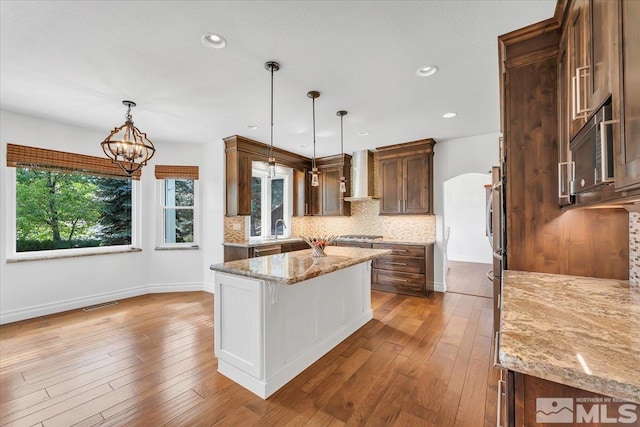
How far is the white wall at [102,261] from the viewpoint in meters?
3.44

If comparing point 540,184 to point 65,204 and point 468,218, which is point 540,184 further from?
point 468,218

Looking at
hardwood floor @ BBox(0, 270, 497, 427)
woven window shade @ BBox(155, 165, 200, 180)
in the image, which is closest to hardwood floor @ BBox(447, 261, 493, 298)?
hardwood floor @ BBox(0, 270, 497, 427)

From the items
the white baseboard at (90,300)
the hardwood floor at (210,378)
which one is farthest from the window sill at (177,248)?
the hardwood floor at (210,378)

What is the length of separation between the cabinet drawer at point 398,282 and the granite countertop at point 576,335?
2992 millimetres

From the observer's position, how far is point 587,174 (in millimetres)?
1161

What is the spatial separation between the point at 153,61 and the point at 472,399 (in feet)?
11.8

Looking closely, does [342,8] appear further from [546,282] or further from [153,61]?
[546,282]

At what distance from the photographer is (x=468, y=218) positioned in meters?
7.80

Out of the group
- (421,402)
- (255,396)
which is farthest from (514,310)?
(255,396)

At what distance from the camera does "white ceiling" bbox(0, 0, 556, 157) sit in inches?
68.2

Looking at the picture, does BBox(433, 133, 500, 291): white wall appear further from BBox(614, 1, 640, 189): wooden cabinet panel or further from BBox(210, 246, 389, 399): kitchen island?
BBox(614, 1, 640, 189): wooden cabinet panel

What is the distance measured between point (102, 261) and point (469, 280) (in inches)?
257

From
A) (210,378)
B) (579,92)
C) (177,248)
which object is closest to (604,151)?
(579,92)

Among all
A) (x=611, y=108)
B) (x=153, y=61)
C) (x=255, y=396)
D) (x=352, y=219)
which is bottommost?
(x=255, y=396)
